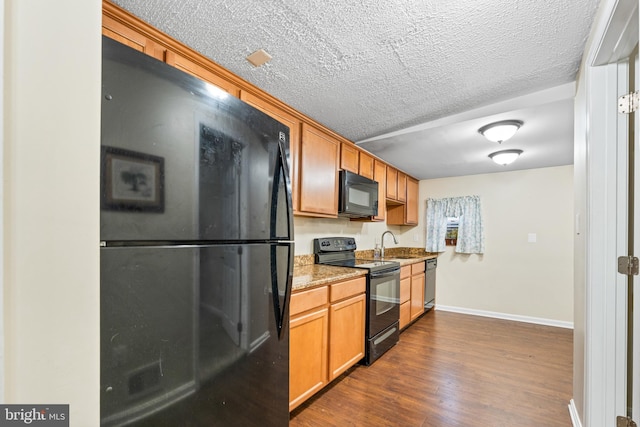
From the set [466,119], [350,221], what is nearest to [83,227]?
[466,119]

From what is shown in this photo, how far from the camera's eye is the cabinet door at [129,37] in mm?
1207

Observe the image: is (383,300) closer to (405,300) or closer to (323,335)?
(405,300)

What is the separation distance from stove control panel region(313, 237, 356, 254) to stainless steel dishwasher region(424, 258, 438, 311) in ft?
4.72

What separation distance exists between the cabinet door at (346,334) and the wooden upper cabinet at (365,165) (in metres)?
1.43

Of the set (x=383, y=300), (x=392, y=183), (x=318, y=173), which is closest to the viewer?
(x=318, y=173)

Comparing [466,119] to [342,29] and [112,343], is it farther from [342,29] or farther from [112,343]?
[112,343]

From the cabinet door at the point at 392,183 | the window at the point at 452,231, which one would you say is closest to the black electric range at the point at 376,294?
the cabinet door at the point at 392,183

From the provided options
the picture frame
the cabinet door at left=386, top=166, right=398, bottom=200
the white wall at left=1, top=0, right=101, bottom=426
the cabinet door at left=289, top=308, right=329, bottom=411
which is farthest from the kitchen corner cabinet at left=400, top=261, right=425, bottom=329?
the white wall at left=1, top=0, right=101, bottom=426

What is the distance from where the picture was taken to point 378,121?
8.27 feet

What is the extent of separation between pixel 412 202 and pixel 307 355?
3340mm

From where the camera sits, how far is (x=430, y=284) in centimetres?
423

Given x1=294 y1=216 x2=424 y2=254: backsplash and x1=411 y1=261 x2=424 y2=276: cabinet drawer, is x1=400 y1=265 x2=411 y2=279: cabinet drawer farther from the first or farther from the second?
x1=294 y1=216 x2=424 y2=254: backsplash

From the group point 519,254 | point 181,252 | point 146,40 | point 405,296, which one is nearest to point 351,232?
point 405,296

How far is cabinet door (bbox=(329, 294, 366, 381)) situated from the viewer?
6.86 ft
